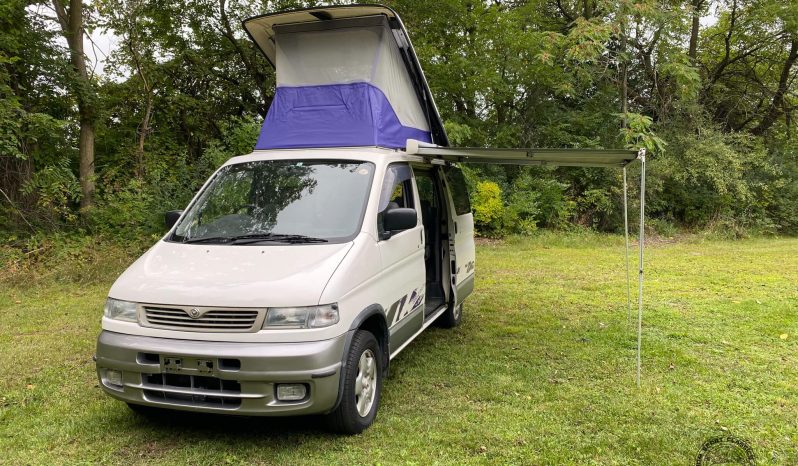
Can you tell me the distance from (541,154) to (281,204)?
7.90ft

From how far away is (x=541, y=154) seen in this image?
502 centimetres

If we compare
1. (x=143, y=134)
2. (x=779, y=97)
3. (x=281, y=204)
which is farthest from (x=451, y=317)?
(x=779, y=97)

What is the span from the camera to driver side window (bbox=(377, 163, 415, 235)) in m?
4.32

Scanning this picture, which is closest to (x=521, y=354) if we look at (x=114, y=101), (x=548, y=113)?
(x=114, y=101)

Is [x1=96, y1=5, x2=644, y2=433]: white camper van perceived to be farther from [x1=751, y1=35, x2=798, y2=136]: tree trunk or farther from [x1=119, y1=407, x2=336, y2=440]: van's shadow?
[x1=751, y1=35, x2=798, y2=136]: tree trunk

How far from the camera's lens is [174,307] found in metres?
3.38

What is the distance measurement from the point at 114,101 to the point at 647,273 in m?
12.5

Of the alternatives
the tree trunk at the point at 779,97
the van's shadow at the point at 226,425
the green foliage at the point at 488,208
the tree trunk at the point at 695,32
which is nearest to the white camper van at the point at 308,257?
the van's shadow at the point at 226,425

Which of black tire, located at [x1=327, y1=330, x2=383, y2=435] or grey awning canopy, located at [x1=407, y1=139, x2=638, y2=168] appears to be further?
grey awning canopy, located at [x1=407, y1=139, x2=638, y2=168]

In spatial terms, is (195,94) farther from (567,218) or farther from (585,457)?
(585,457)

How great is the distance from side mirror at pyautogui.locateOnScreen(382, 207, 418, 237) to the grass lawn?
1.41 m

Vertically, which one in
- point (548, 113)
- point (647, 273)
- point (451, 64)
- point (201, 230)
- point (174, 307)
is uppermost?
point (451, 64)

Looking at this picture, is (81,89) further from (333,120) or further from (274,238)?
(274,238)

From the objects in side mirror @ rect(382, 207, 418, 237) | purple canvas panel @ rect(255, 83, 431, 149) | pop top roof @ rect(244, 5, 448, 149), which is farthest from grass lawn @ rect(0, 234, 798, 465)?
pop top roof @ rect(244, 5, 448, 149)
